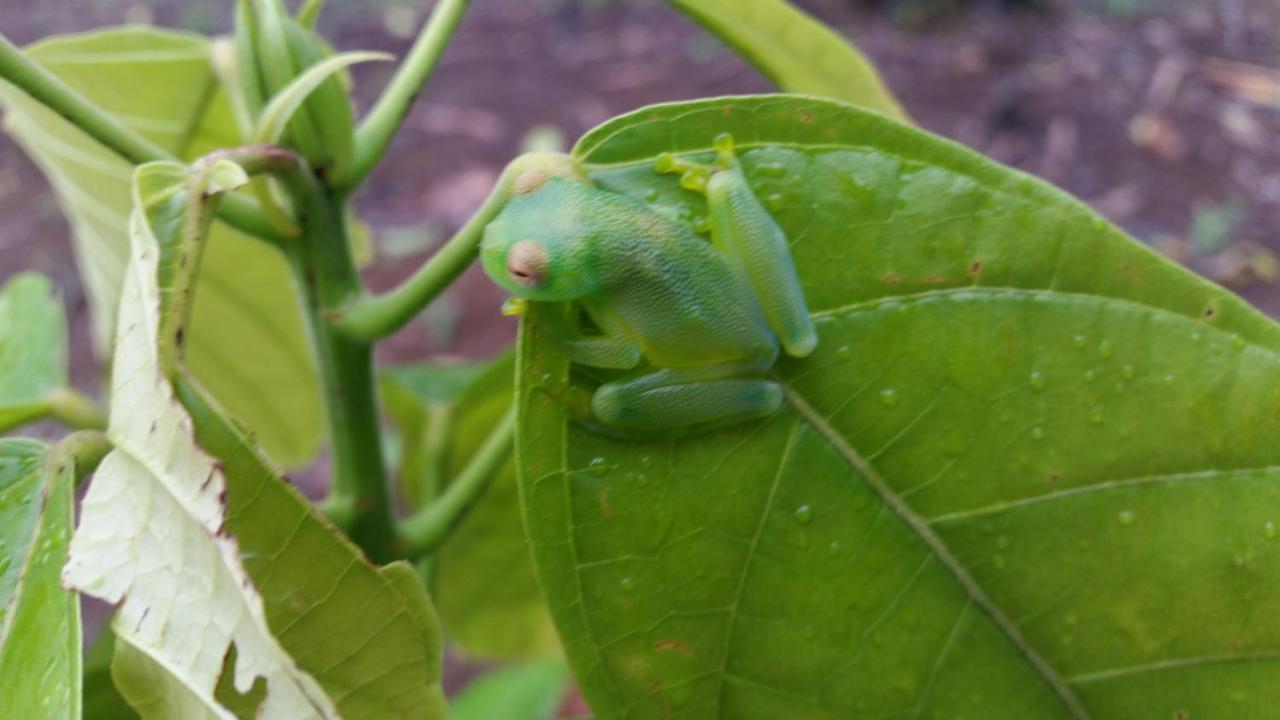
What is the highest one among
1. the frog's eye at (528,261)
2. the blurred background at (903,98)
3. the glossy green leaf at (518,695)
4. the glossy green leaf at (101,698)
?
the frog's eye at (528,261)

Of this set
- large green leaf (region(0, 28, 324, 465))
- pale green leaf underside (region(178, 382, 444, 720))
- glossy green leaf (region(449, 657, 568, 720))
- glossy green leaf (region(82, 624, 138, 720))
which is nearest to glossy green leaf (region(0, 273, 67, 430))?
large green leaf (region(0, 28, 324, 465))

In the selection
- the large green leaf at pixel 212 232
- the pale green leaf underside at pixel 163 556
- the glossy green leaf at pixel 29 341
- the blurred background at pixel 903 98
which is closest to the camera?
the pale green leaf underside at pixel 163 556

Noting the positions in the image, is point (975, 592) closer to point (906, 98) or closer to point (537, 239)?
point (537, 239)

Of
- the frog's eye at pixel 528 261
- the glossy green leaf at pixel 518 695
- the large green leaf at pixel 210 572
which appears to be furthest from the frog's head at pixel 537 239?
the glossy green leaf at pixel 518 695

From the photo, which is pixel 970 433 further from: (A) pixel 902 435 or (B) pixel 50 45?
(B) pixel 50 45

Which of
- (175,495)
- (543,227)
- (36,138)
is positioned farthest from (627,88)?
(175,495)

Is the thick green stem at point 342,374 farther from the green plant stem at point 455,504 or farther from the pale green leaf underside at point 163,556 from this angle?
the pale green leaf underside at point 163,556

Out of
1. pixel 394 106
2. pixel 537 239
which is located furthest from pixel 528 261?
pixel 394 106
